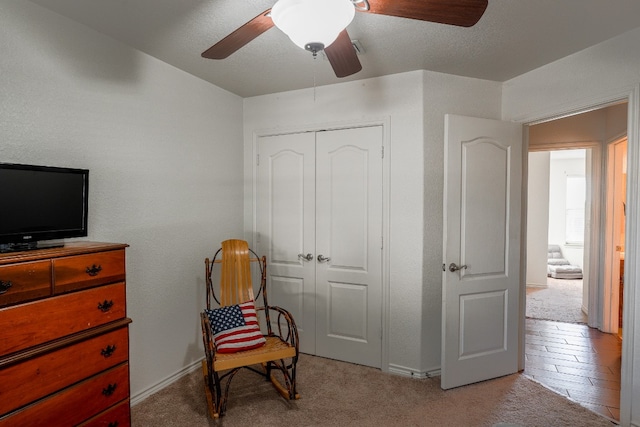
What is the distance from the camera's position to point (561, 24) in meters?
2.13

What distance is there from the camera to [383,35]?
2307mm

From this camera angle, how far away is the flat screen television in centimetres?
165

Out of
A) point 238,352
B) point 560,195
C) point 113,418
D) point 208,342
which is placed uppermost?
point 560,195

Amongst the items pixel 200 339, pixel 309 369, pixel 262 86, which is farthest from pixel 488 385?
pixel 262 86

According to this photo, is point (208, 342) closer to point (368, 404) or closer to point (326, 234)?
point (368, 404)

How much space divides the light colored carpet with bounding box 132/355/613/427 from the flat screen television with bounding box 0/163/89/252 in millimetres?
1361

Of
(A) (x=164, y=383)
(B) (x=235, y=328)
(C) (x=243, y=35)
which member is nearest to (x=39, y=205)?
(C) (x=243, y=35)

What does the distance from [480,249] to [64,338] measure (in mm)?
2747

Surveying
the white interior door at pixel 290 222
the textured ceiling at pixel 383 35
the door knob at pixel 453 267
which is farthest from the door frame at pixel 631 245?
the white interior door at pixel 290 222

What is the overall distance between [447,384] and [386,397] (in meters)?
0.49

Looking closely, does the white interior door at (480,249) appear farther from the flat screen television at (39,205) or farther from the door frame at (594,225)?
the flat screen television at (39,205)

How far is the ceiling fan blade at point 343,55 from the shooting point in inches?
64.1

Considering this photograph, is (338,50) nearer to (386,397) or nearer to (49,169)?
(49,169)

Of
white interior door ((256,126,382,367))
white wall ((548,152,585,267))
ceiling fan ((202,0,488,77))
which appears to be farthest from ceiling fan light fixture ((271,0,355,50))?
white wall ((548,152,585,267))
